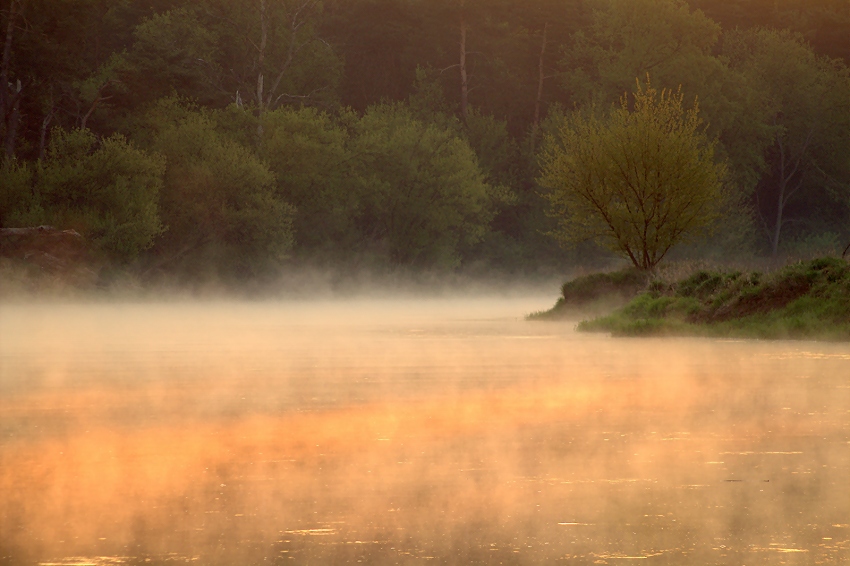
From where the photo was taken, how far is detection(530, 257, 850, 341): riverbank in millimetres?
31156

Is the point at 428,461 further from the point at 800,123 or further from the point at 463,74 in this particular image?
the point at 800,123

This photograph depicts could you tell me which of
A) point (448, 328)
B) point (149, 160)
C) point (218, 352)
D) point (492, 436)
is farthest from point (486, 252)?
point (492, 436)

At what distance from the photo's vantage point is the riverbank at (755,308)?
31.2 metres

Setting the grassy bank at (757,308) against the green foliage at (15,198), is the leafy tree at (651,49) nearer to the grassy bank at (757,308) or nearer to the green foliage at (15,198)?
the green foliage at (15,198)

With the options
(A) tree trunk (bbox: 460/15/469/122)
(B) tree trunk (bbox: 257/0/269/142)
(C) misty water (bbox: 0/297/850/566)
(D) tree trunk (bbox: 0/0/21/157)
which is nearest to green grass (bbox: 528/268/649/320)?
(C) misty water (bbox: 0/297/850/566)

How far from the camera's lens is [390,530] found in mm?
8078

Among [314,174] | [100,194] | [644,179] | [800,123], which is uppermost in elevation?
[800,123]

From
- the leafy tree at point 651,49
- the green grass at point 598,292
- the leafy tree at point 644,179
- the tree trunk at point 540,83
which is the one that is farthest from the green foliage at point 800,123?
the green grass at point 598,292

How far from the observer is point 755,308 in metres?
33.5

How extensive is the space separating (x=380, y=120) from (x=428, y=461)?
254 ft

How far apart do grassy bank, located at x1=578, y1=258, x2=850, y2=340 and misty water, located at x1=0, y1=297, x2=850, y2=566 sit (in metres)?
7.51

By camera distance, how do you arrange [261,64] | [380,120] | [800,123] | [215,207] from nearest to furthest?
[215,207]
[261,64]
[380,120]
[800,123]

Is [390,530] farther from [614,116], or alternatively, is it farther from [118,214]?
[118,214]

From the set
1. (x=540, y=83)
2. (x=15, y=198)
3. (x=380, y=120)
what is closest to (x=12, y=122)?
(x=15, y=198)
